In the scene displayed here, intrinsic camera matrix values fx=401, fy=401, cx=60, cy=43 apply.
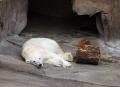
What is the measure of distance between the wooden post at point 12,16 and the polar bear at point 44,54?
719 millimetres

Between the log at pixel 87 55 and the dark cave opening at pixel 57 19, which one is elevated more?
the log at pixel 87 55

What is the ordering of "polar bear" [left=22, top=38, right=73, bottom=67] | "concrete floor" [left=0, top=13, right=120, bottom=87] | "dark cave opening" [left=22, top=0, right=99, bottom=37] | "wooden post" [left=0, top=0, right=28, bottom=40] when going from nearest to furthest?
"concrete floor" [left=0, top=13, right=120, bottom=87]
"polar bear" [left=22, top=38, right=73, bottom=67]
"wooden post" [left=0, top=0, right=28, bottom=40]
"dark cave opening" [left=22, top=0, right=99, bottom=37]

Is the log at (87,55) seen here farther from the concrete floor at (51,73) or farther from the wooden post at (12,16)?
the wooden post at (12,16)

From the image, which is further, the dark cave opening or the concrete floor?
the dark cave opening

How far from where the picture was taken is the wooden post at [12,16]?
6.27 metres

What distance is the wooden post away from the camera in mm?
6268

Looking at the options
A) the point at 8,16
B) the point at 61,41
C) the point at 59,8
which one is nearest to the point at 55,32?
the point at 61,41

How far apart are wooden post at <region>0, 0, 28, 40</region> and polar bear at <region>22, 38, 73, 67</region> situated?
72cm

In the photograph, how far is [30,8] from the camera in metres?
8.84

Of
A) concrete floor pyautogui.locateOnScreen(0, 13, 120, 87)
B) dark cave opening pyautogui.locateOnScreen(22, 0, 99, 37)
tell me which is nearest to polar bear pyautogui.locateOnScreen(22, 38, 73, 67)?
concrete floor pyautogui.locateOnScreen(0, 13, 120, 87)

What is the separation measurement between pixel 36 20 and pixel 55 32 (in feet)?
3.30

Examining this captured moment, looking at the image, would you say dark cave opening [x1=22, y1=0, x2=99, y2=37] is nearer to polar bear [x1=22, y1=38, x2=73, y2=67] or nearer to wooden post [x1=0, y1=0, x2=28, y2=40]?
wooden post [x1=0, y1=0, x2=28, y2=40]

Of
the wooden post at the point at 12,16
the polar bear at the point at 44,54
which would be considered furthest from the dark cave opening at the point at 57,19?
the polar bear at the point at 44,54

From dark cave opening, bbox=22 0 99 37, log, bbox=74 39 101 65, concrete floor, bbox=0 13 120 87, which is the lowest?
dark cave opening, bbox=22 0 99 37
